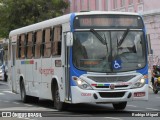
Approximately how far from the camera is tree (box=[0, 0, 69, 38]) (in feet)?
198

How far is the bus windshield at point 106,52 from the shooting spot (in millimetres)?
16984

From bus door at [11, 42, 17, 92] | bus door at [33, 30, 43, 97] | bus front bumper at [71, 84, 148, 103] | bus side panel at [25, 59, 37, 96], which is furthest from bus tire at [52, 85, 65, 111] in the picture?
bus door at [11, 42, 17, 92]

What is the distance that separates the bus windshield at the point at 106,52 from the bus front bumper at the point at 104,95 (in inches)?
24.2

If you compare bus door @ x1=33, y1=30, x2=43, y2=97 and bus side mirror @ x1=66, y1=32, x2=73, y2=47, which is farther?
bus door @ x1=33, y1=30, x2=43, y2=97

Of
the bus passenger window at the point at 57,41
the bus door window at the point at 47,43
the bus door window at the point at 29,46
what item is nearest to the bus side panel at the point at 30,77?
the bus door window at the point at 29,46

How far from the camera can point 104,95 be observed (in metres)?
16.9

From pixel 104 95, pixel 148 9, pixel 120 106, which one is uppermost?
pixel 148 9

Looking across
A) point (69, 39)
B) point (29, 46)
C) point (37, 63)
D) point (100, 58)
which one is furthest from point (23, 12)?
point (100, 58)

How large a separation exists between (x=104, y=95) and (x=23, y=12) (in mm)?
45291

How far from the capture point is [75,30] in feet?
56.7

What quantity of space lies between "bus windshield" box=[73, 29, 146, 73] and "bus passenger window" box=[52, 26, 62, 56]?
122cm

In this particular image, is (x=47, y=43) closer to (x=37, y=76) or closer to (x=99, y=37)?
(x=37, y=76)

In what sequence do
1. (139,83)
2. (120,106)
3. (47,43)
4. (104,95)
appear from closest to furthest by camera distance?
(104,95) < (139,83) < (120,106) < (47,43)

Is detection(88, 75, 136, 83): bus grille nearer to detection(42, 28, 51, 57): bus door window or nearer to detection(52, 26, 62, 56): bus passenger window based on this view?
detection(52, 26, 62, 56): bus passenger window
